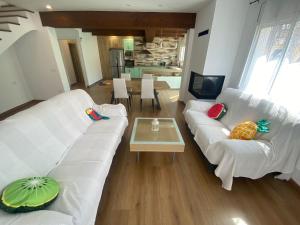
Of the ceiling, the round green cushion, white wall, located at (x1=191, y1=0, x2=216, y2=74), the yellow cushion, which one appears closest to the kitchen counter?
white wall, located at (x1=191, y1=0, x2=216, y2=74)

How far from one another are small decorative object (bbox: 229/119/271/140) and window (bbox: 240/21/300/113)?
0.31 m

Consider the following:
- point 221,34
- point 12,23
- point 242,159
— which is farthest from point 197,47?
point 12,23

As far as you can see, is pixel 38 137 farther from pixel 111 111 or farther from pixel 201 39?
pixel 201 39

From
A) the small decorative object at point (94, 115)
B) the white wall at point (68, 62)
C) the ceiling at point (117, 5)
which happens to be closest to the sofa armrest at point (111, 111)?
the small decorative object at point (94, 115)

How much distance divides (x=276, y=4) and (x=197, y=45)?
1.55 meters

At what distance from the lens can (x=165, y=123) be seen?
7.52 feet

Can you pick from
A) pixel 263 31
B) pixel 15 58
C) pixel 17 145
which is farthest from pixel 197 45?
pixel 15 58

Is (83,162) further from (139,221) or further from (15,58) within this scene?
(15,58)

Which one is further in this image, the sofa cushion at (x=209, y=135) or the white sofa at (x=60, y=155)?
the sofa cushion at (x=209, y=135)

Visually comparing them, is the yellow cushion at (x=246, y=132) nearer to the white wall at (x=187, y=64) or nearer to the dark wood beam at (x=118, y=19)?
the white wall at (x=187, y=64)

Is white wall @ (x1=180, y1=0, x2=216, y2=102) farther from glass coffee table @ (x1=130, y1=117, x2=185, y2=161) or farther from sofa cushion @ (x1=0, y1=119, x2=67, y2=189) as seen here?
sofa cushion @ (x1=0, y1=119, x2=67, y2=189)

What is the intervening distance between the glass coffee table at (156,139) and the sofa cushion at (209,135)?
1.04ft

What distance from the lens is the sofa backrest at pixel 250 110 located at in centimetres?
159

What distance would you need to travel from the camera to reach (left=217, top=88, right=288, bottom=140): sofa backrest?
5.23 feet
